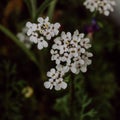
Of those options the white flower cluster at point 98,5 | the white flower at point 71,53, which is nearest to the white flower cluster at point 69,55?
the white flower at point 71,53

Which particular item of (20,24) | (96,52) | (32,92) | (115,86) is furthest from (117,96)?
(20,24)

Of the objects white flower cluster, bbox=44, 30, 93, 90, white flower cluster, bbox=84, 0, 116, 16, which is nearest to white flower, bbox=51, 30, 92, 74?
white flower cluster, bbox=44, 30, 93, 90

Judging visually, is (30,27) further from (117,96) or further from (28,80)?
(117,96)

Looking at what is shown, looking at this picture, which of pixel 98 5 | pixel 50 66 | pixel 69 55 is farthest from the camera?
pixel 50 66

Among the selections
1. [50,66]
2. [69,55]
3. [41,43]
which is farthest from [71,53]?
[50,66]

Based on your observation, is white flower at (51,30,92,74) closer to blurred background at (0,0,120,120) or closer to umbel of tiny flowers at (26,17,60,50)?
umbel of tiny flowers at (26,17,60,50)

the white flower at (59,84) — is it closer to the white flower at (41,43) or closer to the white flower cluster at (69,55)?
the white flower cluster at (69,55)

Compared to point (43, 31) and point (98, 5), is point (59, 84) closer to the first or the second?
point (43, 31)
